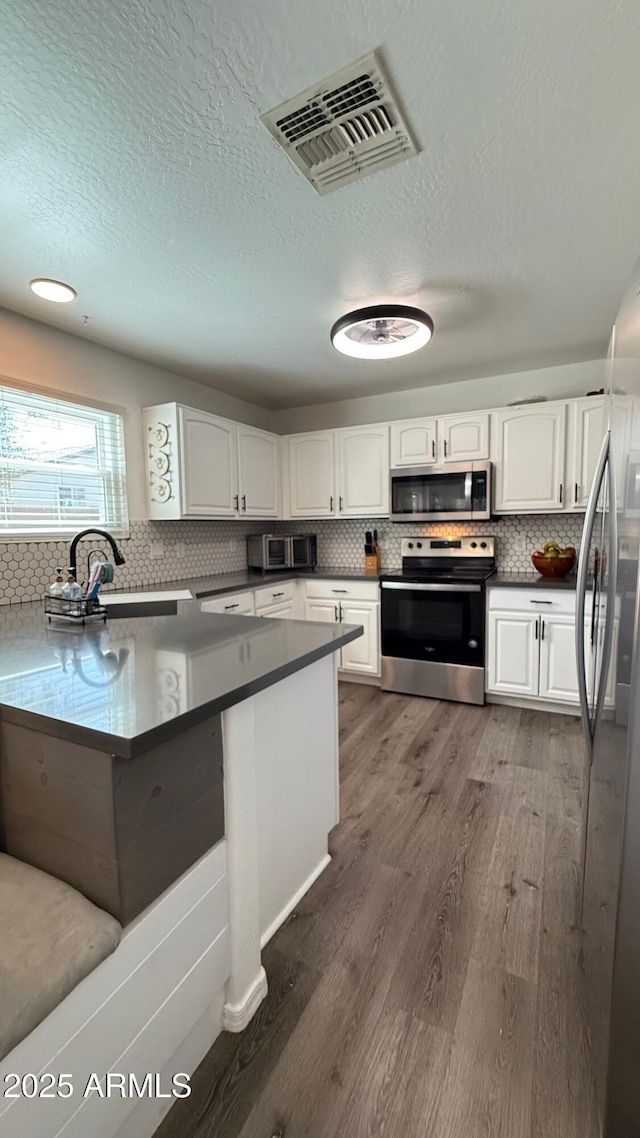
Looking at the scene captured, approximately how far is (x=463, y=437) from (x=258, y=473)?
1.65 metres

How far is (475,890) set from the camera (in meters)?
1.64

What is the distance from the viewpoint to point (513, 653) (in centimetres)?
316

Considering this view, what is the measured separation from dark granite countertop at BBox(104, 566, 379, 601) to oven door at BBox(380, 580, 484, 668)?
0.96ft

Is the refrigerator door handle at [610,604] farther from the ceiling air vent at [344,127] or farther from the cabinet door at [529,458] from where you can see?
the cabinet door at [529,458]

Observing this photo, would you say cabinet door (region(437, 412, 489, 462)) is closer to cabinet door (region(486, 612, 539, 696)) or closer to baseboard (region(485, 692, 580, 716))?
cabinet door (region(486, 612, 539, 696))

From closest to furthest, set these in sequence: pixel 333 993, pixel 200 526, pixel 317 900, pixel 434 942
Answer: pixel 333 993, pixel 434 942, pixel 317 900, pixel 200 526

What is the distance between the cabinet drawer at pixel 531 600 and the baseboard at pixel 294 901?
6.68 ft

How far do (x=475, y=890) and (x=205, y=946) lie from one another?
1.03 metres

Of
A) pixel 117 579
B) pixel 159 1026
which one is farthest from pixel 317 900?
pixel 117 579

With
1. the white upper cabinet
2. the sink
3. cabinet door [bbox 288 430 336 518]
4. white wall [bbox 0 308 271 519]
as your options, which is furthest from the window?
cabinet door [bbox 288 430 336 518]

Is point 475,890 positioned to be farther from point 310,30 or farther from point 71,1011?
point 310,30

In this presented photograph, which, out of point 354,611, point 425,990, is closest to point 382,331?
point 354,611

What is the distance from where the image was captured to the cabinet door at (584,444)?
10.0 ft

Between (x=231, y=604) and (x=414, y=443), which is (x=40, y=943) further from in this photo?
(x=414, y=443)
